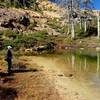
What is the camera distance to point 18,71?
21812 millimetres

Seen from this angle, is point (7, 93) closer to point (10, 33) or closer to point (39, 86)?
point (39, 86)

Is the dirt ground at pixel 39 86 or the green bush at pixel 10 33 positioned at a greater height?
the green bush at pixel 10 33

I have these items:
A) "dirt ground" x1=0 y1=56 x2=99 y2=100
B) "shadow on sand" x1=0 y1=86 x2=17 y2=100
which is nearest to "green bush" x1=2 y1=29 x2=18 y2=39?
"dirt ground" x1=0 y1=56 x2=99 y2=100

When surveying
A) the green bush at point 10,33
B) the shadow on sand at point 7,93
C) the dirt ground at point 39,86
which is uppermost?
the green bush at point 10,33

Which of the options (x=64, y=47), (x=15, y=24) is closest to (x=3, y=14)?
(x=15, y=24)

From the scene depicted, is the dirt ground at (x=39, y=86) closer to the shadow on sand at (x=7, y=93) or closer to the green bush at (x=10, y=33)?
the shadow on sand at (x=7, y=93)

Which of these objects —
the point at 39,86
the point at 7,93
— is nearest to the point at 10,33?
the point at 39,86

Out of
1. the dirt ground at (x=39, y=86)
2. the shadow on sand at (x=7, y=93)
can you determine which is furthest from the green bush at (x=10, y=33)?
the shadow on sand at (x=7, y=93)

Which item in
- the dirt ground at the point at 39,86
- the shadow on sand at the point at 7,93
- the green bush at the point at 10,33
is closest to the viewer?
the shadow on sand at the point at 7,93

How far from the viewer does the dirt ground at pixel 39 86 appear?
49.8 ft

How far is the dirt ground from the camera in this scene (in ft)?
49.8

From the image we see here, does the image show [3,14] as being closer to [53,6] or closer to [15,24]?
[15,24]

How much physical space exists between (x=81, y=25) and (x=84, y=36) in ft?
19.7

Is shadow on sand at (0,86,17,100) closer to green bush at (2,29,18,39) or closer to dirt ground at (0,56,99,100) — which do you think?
dirt ground at (0,56,99,100)
